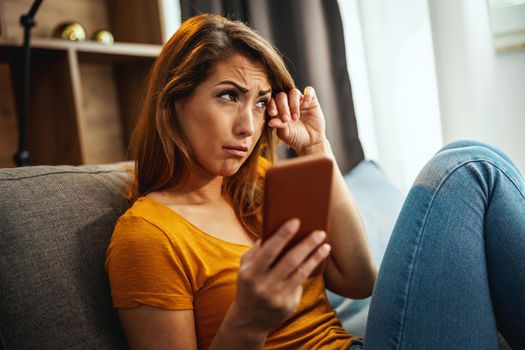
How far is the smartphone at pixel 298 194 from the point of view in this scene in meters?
0.53

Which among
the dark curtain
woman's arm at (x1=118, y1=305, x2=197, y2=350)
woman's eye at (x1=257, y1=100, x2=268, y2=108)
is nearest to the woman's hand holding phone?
woman's arm at (x1=118, y1=305, x2=197, y2=350)

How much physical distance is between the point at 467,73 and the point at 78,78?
123 cm

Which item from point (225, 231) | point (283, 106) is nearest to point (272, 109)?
point (283, 106)

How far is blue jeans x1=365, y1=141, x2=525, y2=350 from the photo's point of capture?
2.32ft

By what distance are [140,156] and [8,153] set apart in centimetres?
92

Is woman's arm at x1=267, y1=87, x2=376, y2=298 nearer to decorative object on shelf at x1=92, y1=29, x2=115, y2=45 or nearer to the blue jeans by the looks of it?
the blue jeans

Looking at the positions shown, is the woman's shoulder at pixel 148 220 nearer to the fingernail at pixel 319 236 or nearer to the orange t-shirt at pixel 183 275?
the orange t-shirt at pixel 183 275

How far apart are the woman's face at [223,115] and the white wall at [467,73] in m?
0.91

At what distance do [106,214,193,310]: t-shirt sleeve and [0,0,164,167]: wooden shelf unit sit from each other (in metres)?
0.84

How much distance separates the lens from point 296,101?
1004 mm

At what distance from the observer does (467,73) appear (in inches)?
59.7

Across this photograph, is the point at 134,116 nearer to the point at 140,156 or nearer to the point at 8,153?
the point at 8,153

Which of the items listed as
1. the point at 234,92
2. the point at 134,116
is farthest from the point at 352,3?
the point at 234,92

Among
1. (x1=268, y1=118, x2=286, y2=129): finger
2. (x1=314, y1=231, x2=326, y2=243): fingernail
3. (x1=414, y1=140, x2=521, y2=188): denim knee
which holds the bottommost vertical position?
(x1=314, y1=231, x2=326, y2=243): fingernail
